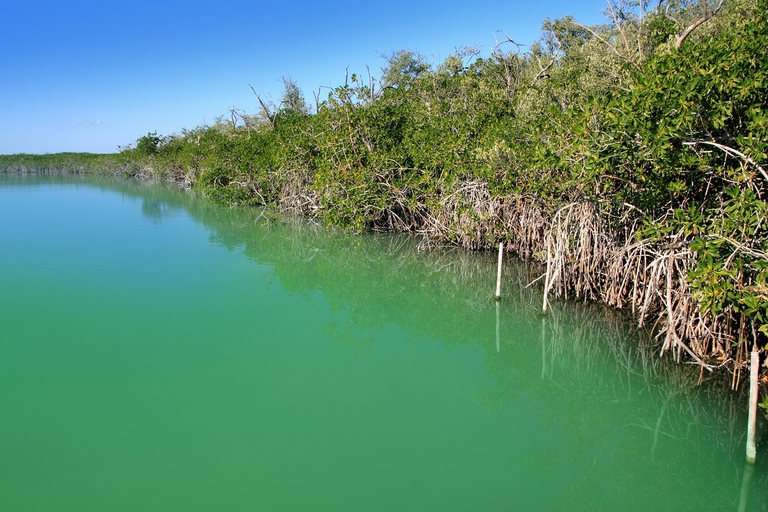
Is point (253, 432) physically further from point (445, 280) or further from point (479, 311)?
point (445, 280)

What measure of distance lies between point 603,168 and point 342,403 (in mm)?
3072

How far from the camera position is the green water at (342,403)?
11.1 ft

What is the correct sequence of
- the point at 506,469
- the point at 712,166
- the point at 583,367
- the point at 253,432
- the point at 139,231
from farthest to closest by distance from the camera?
the point at 139,231 → the point at 583,367 → the point at 712,166 → the point at 253,432 → the point at 506,469

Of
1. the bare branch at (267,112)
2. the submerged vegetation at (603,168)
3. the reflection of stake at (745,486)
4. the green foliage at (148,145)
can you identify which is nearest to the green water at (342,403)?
the reflection of stake at (745,486)

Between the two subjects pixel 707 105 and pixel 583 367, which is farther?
pixel 583 367

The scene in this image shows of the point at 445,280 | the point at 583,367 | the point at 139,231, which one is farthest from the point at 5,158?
the point at 583,367

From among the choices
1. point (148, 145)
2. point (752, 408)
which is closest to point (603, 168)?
point (752, 408)

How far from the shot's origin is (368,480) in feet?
11.3

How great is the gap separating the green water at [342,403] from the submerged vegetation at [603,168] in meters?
0.68

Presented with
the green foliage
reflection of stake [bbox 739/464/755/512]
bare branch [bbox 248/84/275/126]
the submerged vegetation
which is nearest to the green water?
reflection of stake [bbox 739/464/755/512]

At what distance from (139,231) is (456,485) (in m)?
12.2

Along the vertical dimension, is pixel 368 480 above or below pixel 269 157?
below

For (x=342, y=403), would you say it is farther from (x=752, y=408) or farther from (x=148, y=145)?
(x=148, y=145)

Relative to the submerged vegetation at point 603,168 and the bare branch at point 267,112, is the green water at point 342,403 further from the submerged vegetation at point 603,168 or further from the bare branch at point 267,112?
the bare branch at point 267,112
